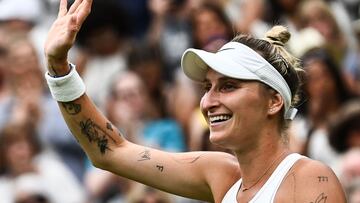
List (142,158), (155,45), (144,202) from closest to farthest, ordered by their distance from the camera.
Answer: (142,158) → (144,202) → (155,45)

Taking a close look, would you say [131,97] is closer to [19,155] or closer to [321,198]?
[19,155]

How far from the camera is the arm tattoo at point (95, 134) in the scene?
19.7 feet

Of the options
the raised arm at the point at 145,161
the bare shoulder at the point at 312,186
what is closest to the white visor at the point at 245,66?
the bare shoulder at the point at 312,186

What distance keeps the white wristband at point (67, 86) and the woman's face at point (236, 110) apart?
0.68 m

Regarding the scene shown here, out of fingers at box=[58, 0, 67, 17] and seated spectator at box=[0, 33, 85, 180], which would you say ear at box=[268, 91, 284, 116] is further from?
seated spectator at box=[0, 33, 85, 180]

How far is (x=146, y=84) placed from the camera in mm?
10453

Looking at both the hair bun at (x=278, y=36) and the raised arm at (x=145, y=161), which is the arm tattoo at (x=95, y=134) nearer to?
the raised arm at (x=145, y=161)

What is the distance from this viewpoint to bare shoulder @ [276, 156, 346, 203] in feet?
17.5

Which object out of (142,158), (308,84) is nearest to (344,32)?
(308,84)

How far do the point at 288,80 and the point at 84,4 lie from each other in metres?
1.03

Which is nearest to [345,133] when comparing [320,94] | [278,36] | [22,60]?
[320,94]

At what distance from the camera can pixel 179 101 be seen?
10.3 meters

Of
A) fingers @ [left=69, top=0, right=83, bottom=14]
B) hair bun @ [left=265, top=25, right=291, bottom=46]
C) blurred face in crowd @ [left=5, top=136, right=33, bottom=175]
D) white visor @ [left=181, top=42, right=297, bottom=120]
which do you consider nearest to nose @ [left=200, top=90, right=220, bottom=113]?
white visor @ [left=181, top=42, right=297, bottom=120]

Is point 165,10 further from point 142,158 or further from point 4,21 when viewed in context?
point 142,158
